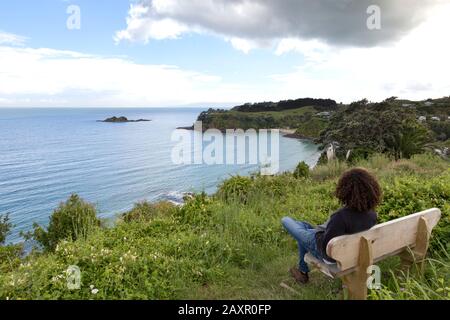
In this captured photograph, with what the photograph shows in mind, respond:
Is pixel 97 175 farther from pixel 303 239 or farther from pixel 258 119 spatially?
pixel 303 239

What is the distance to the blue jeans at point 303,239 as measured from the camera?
3.13 meters

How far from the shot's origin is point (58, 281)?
2971 millimetres

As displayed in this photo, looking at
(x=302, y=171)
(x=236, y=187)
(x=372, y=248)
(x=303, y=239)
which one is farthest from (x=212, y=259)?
(x=302, y=171)

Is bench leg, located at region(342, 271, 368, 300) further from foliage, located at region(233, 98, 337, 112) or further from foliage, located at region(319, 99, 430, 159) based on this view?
foliage, located at region(233, 98, 337, 112)

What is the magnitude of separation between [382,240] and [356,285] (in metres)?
0.48

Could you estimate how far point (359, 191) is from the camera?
285 centimetres

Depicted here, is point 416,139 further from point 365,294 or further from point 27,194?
point 27,194

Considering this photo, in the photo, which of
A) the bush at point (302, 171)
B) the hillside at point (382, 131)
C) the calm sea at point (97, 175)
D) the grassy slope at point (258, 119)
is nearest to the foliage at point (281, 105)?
the grassy slope at point (258, 119)

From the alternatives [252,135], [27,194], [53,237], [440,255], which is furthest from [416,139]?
[252,135]

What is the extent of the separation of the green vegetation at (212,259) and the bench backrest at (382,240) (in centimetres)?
25

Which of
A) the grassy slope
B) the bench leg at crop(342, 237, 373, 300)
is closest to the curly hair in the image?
the bench leg at crop(342, 237, 373, 300)

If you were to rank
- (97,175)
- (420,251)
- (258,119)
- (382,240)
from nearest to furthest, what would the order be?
(382,240) → (420,251) → (97,175) → (258,119)

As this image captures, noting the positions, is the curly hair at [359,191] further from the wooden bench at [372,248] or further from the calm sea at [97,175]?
the calm sea at [97,175]

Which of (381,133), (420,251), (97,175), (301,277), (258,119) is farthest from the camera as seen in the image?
(258,119)
